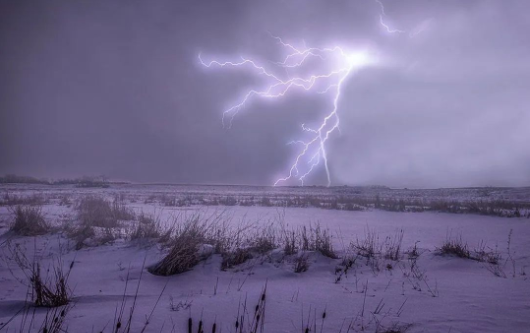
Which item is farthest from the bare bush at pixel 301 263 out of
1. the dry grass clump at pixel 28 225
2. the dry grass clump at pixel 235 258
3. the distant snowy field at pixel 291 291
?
the dry grass clump at pixel 28 225

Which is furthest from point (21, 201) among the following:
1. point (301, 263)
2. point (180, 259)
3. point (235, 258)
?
point (301, 263)

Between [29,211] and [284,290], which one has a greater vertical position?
[29,211]

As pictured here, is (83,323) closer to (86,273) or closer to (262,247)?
(86,273)

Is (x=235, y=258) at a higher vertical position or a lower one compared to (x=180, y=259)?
lower

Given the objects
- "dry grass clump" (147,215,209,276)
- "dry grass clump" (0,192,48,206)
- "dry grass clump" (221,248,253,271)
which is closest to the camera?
"dry grass clump" (147,215,209,276)

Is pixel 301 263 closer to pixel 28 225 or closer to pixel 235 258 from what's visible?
pixel 235 258

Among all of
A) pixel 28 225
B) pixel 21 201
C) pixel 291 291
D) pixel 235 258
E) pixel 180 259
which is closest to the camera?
pixel 291 291

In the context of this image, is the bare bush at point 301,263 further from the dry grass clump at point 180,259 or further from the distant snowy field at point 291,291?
the dry grass clump at point 180,259

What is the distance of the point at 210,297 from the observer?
3.79 metres

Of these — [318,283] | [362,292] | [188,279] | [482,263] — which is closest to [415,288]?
[362,292]

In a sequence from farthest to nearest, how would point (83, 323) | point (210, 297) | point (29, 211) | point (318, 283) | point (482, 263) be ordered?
point (29, 211), point (482, 263), point (318, 283), point (210, 297), point (83, 323)

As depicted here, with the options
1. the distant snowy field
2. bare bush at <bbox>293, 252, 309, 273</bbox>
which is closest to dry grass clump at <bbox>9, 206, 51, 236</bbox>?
the distant snowy field

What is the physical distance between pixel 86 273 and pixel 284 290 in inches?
122

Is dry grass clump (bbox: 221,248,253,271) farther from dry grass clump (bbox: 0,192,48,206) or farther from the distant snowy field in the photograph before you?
dry grass clump (bbox: 0,192,48,206)
